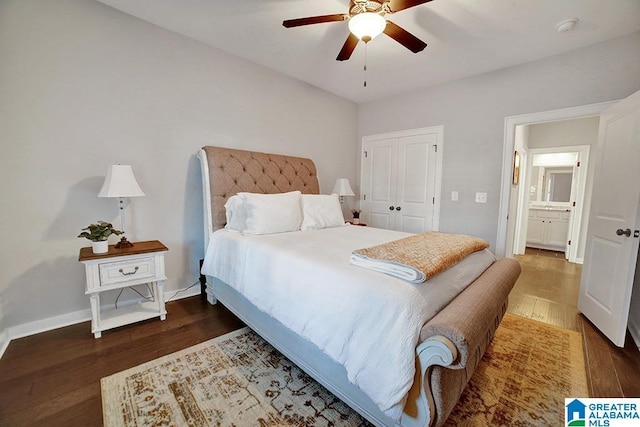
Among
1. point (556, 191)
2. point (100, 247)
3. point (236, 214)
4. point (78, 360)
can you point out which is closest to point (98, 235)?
point (100, 247)

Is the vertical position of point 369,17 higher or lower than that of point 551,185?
higher

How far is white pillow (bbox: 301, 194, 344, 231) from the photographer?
2.77 metres

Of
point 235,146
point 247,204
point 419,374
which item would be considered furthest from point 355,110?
point 419,374

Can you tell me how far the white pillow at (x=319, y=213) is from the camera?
2768 millimetres

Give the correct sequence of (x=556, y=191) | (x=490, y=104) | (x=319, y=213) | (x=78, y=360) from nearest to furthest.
Answer: (x=78, y=360) → (x=319, y=213) → (x=490, y=104) → (x=556, y=191)

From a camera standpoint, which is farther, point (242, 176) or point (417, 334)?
point (242, 176)

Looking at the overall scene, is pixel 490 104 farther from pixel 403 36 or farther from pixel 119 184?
pixel 119 184

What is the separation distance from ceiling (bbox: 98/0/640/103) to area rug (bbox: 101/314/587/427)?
2.62m

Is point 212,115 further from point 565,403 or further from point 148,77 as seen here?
point 565,403

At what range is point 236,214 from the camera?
2547 mm

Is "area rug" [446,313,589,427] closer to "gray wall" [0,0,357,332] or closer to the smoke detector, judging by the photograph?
the smoke detector

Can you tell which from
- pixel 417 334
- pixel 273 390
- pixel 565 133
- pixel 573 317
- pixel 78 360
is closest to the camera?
pixel 417 334

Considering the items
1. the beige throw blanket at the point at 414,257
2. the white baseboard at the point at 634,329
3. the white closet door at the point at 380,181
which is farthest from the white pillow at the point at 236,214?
the white baseboard at the point at 634,329

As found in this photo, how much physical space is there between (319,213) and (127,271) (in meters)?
Result: 1.77
